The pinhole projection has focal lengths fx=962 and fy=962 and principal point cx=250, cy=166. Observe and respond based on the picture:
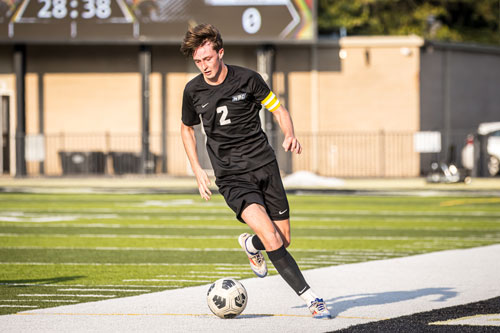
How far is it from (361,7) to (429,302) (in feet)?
126

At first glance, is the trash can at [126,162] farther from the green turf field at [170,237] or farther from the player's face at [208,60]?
the player's face at [208,60]

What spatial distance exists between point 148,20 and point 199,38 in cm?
2352

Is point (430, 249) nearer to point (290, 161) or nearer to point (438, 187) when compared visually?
point (438, 187)

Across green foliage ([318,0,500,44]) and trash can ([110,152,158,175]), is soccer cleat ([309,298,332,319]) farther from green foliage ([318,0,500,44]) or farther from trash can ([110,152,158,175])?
green foliage ([318,0,500,44])

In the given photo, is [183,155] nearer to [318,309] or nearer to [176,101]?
[176,101]

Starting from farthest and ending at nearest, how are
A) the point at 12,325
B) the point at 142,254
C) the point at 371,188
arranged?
the point at 371,188 → the point at 142,254 → the point at 12,325

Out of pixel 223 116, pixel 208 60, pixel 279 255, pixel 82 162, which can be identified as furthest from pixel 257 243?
pixel 82 162

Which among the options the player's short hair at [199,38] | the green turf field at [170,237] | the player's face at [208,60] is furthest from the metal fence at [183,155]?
the player's short hair at [199,38]

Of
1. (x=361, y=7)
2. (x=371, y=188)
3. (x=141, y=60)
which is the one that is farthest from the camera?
(x=361, y=7)

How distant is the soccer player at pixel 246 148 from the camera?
22.8ft

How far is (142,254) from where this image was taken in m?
11.7

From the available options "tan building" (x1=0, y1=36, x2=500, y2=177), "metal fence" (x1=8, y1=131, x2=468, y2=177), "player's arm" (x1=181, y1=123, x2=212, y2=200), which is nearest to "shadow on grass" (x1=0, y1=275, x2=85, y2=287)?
"player's arm" (x1=181, y1=123, x2=212, y2=200)

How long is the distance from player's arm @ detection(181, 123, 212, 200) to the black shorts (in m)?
0.17

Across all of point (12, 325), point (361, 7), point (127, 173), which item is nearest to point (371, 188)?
point (127, 173)
